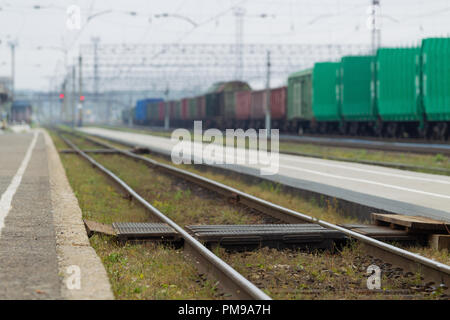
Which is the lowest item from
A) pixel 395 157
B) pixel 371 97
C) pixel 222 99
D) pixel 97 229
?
pixel 97 229

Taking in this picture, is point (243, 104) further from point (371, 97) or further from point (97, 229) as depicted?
point (97, 229)

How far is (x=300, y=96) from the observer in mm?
36844

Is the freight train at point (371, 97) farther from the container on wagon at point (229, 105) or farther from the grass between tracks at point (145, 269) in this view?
the grass between tracks at point (145, 269)

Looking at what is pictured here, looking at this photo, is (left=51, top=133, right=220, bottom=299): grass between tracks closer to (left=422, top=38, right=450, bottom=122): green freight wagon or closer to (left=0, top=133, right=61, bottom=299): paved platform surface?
(left=0, top=133, right=61, bottom=299): paved platform surface

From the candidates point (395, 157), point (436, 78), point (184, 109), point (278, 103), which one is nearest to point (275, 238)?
point (395, 157)

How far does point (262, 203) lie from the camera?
33.5 ft

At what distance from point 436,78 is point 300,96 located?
13107 mm

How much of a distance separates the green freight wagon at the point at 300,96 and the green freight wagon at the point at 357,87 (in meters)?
3.50

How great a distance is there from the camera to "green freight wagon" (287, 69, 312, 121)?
35531 millimetres

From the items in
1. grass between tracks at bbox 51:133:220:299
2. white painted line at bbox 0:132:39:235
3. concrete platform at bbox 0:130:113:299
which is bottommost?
grass between tracks at bbox 51:133:220:299

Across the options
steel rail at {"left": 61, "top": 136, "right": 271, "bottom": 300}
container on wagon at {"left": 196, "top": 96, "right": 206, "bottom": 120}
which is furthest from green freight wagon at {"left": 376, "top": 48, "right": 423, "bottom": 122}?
container on wagon at {"left": 196, "top": 96, "right": 206, "bottom": 120}

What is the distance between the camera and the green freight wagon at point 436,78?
78.0 ft

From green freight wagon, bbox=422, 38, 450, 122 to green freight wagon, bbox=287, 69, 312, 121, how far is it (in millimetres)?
10545

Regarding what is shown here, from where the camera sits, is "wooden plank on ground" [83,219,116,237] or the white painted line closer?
"wooden plank on ground" [83,219,116,237]
